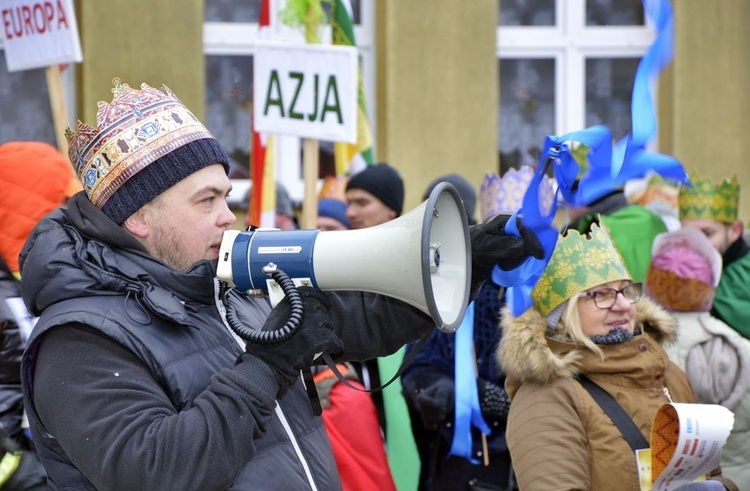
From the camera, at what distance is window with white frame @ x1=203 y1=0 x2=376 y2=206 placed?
25.8ft

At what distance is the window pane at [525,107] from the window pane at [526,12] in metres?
0.30

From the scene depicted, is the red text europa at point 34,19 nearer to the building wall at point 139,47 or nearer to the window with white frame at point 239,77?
the building wall at point 139,47

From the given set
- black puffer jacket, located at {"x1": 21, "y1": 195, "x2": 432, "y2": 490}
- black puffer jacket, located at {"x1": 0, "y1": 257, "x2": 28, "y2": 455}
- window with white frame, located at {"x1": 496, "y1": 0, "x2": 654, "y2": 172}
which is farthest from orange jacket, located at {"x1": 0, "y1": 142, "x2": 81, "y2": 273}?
window with white frame, located at {"x1": 496, "y1": 0, "x2": 654, "y2": 172}

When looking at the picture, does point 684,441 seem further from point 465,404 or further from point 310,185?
point 310,185

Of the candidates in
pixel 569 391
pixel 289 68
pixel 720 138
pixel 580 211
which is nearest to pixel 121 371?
pixel 569 391

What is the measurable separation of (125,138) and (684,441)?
1.77 meters

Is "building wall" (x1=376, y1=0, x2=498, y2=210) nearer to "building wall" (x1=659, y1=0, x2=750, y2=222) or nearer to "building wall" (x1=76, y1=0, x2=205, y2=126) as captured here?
"building wall" (x1=76, y1=0, x2=205, y2=126)

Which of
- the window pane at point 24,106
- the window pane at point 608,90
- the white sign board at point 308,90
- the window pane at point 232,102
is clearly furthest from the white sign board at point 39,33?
the window pane at point 608,90

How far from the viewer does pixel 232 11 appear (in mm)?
7898

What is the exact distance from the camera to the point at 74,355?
6.70ft

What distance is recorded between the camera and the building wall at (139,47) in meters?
7.06

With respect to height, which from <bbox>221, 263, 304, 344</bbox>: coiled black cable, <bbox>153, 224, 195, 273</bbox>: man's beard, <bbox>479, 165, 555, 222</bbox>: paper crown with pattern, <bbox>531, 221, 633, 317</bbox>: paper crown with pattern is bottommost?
<bbox>531, 221, 633, 317</bbox>: paper crown with pattern

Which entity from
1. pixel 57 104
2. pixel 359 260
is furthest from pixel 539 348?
pixel 57 104

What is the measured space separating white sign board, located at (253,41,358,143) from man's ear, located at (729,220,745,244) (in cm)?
196
